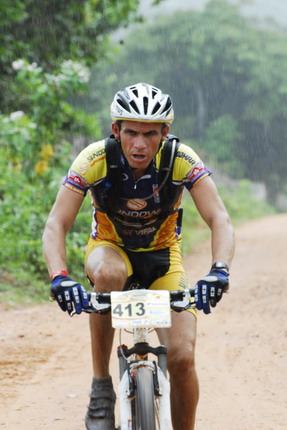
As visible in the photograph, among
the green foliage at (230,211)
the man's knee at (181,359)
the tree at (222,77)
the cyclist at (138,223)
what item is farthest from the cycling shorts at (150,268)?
the tree at (222,77)

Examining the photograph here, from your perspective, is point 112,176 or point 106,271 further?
point 112,176

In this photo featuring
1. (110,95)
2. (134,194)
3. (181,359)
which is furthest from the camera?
(110,95)

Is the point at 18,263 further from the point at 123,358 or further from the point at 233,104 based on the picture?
the point at 233,104

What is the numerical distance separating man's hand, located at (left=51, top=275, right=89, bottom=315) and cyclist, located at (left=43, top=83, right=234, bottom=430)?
0.64 ft

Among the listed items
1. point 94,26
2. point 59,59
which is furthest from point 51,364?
point 94,26

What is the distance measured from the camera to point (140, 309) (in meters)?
3.13

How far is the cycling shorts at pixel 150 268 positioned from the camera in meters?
4.02

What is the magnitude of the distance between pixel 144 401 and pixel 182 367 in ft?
1.64

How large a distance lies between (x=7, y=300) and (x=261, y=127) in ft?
94.0

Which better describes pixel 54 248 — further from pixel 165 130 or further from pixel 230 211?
pixel 230 211

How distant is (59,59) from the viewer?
12812 mm

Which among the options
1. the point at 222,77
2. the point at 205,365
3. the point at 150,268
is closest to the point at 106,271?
the point at 150,268

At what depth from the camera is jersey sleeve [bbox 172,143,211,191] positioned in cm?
384

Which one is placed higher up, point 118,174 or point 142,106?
point 142,106
